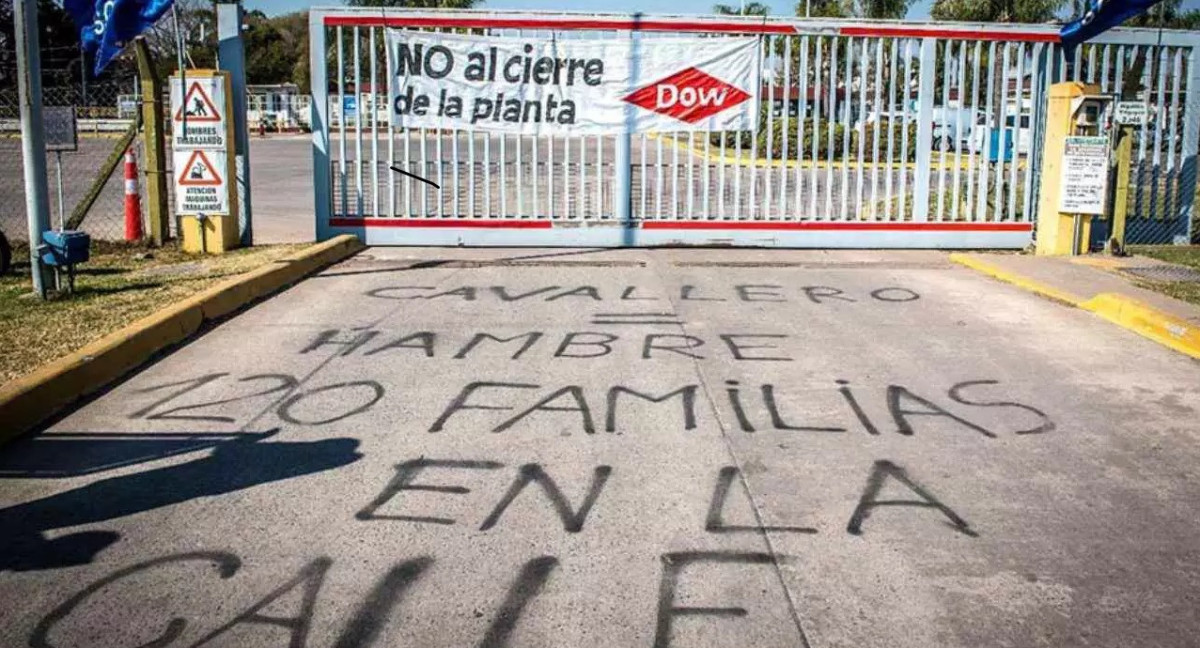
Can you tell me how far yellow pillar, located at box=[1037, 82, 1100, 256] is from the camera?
11664 millimetres

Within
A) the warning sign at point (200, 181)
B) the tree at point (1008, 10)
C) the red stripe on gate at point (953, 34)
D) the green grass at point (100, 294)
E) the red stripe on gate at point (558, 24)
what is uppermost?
the tree at point (1008, 10)

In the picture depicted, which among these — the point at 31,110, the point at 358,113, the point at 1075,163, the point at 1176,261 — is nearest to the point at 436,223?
the point at 358,113

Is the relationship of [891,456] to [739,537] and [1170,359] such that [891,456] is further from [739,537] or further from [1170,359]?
[1170,359]

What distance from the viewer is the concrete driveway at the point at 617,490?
3.72 metres

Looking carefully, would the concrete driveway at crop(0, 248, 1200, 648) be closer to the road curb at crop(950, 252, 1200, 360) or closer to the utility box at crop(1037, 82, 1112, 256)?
the road curb at crop(950, 252, 1200, 360)

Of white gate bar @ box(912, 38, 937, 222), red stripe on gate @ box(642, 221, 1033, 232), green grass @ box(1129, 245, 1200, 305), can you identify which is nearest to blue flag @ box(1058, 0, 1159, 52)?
white gate bar @ box(912, 38, 937, 222)

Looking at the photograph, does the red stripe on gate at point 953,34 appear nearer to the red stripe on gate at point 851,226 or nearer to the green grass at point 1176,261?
the red stripe on gate at point 851,226

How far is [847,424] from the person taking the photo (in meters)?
5.94

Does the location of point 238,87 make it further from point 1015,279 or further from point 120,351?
point 1015,279

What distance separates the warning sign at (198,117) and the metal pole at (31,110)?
289 centimetres

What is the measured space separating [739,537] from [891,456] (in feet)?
4.48

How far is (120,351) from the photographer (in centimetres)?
688

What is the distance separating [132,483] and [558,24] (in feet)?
28.3

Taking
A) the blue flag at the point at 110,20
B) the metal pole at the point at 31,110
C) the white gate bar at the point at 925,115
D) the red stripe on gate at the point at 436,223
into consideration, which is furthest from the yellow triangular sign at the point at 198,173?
the white gate bar at the point at 925,115
